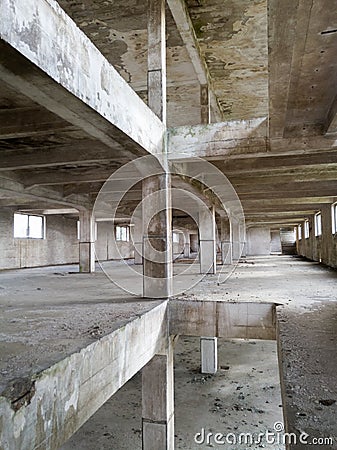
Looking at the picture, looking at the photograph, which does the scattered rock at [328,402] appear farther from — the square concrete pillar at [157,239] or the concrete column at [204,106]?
the concrete column at [204,106]

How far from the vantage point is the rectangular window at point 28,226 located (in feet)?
43.7

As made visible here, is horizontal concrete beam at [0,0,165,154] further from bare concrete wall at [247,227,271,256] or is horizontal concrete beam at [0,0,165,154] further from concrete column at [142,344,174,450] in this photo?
bare concrete wall at [247,227,271,256]

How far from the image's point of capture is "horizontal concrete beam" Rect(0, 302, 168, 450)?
1.93 m

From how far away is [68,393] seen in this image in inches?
95.7

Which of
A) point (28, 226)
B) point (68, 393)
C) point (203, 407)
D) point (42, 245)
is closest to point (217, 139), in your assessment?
point (68, 393)

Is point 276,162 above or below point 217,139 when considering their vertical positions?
below

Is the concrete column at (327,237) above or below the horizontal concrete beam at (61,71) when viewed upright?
below

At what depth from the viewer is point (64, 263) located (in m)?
16.0

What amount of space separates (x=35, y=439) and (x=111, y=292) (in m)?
4.11

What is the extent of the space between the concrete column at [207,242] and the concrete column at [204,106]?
3504mm

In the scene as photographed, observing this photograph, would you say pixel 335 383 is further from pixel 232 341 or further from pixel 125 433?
pixel 232 341

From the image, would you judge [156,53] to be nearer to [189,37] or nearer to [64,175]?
[189,37]

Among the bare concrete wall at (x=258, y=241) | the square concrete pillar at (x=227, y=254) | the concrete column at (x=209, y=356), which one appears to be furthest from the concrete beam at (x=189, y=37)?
the bare concrete wall at (x=258, y=241)

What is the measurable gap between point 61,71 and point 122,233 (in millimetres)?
18348
